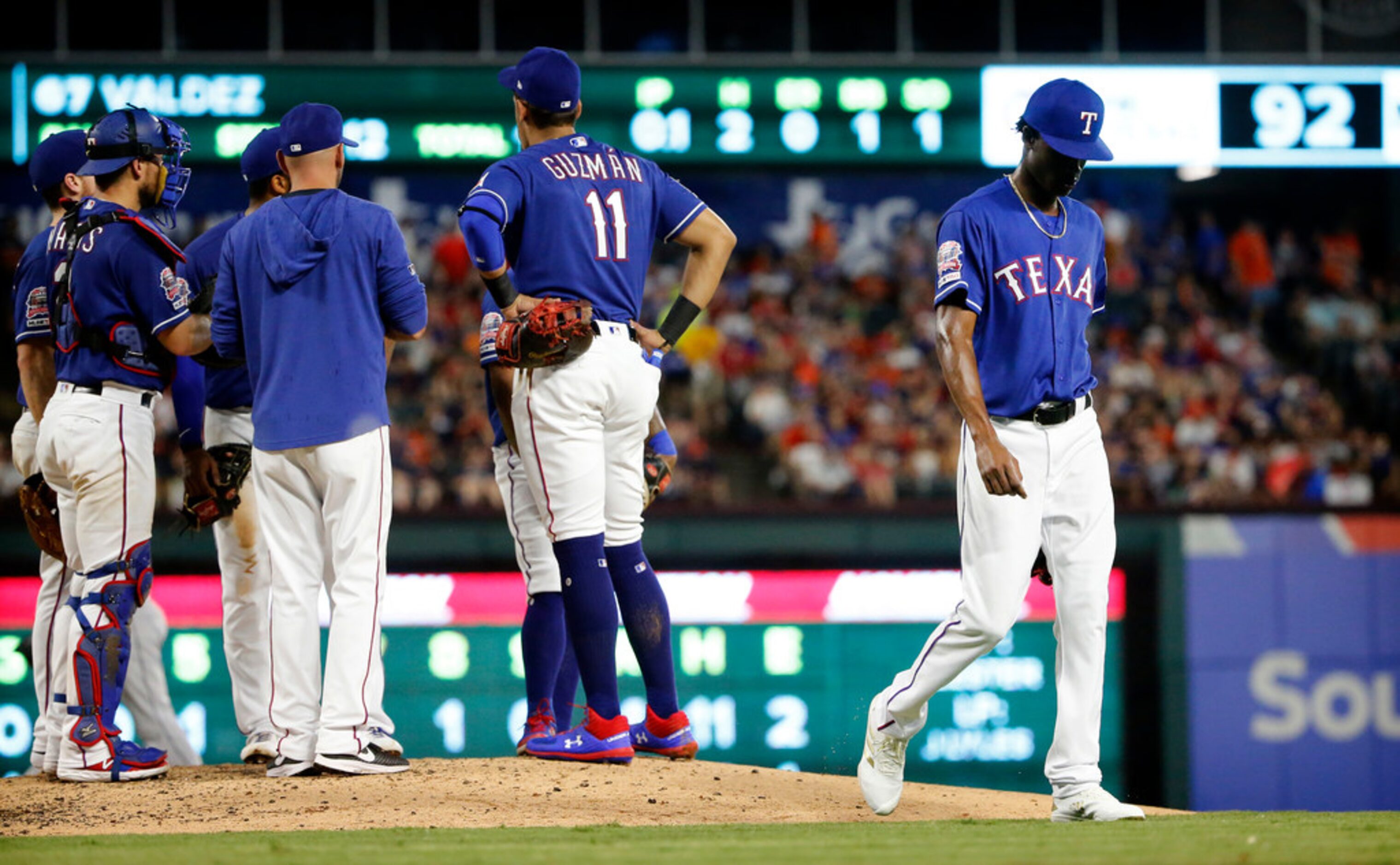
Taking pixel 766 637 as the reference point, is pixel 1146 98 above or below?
above

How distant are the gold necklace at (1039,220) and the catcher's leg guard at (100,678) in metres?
3.03

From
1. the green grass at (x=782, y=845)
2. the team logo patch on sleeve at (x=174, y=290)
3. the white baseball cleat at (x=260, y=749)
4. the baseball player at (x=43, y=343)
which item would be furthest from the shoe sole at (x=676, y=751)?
the team logo patch on sleeve at (x=174, y=290)

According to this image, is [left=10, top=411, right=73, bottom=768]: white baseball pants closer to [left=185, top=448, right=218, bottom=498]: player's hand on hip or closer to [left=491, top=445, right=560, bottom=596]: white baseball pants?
[left=185, top=448, right=218, bottom=498]: player's hand on hip

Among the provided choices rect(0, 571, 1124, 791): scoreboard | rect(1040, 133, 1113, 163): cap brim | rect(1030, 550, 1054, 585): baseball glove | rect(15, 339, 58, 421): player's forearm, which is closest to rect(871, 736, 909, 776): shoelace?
rect(1030, 550, 1054, 585): baseball glove

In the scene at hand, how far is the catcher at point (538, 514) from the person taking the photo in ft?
15.6

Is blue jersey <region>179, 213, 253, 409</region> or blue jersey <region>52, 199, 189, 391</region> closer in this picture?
blue jersey <region>52, 199, 189, 391</region>

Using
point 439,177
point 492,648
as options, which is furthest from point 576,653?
point 439,177

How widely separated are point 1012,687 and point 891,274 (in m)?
7.89

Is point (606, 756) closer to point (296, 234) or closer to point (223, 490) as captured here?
point (223, 490)

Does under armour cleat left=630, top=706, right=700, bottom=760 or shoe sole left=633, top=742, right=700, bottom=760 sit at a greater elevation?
under armour cleat left=630, top=706, right=700, bottom=760

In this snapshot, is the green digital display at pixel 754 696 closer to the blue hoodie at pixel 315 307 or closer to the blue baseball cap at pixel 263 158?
the blue baseball cap at pixel 263 158

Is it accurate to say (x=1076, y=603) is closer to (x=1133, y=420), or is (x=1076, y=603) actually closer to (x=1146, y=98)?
(x=1146, y=98)

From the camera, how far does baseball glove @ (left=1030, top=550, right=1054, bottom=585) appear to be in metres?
4.57

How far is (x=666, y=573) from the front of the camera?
10.0m
